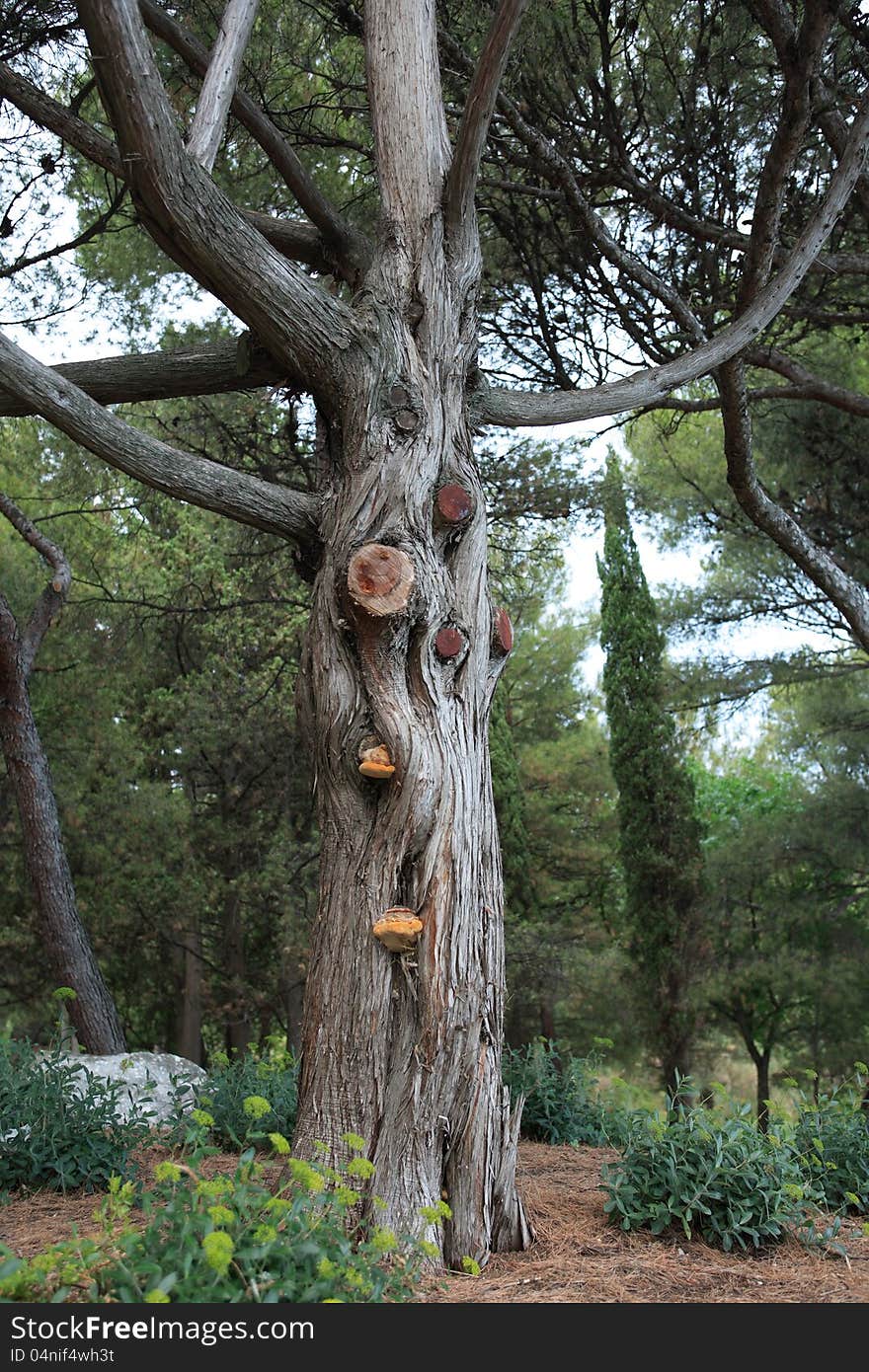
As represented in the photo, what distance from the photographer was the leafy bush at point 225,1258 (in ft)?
6.49

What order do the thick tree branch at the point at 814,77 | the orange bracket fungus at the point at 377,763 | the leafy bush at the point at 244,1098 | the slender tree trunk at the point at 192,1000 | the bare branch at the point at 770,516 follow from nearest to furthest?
the orange bracket fungus at the point at 377,763, the leafy bush at the point at 244,1098, the thick tree branch at the point at 814,77, the bare branch at the point at 770,516, the slender tree trunk at the point at 192,1000

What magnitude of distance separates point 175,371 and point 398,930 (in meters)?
2.16

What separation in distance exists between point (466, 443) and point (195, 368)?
3.30 feet

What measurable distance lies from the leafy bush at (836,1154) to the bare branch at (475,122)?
3354 mm

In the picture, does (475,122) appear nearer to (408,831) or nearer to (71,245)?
(408,831)

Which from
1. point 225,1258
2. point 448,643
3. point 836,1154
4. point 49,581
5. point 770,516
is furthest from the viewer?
point 49,581

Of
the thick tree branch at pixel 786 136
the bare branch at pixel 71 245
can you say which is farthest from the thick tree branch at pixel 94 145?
the thick tree branch at pixel 786 136

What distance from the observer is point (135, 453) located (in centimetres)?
324

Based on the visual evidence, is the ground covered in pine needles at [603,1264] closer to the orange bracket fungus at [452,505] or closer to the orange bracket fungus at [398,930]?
the orange bracket fungus at [398,930]

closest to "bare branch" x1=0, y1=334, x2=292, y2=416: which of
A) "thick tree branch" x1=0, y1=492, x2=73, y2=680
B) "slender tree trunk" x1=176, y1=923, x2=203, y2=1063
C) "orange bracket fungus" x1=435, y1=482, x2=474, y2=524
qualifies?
"orange bracket fungus" x1=435, y1=482, x2=474, y2=524

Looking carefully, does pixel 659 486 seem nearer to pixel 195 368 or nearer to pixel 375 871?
pixel 195 368

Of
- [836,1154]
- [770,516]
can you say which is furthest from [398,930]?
[770,516]

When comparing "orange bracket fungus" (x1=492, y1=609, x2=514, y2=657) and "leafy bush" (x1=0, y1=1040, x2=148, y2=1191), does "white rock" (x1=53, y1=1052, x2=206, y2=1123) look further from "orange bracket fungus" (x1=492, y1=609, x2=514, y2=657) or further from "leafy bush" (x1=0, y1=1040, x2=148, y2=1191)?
"orange bracket fungus" (x1=492, y1=609, x2=514, y2=657)
